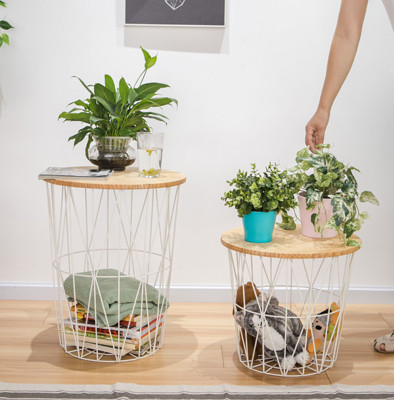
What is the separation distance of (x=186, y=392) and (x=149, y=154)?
738 millimetres

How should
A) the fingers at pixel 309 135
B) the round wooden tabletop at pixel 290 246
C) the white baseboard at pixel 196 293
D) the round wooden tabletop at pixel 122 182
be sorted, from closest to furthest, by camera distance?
1. the round wooden tabletop at pixel 290 246
2. the round wooden tabletop at pixel 122 182
3. the fingers at pixel 309 135
4. the white baseboard at pixel 196 293

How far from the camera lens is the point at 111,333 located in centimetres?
200

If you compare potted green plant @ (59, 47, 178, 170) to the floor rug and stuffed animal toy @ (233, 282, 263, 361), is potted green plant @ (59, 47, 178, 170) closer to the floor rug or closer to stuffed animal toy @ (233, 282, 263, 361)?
stuffed animal toy @ (233, 282, 263, 361)

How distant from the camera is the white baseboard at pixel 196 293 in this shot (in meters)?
2.57

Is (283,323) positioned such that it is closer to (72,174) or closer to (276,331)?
(276,331)

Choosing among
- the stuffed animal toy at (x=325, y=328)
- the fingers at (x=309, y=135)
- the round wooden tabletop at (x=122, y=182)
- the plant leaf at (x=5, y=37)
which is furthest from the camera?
the plant leaf at (x=5, y=37)

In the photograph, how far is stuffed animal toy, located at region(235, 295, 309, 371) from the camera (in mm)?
1860

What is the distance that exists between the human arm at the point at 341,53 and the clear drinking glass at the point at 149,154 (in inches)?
20.0

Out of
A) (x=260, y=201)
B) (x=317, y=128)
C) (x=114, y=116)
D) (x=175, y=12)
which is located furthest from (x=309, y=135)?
(x=175, y=12)

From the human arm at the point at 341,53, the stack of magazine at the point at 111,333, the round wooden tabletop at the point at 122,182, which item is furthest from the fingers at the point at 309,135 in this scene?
the stack of magazine at the point at 111,333

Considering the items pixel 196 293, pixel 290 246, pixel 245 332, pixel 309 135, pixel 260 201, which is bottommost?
pixel 196 293

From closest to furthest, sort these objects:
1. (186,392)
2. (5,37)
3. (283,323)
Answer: (186,392)
(283,323)
(5,37)

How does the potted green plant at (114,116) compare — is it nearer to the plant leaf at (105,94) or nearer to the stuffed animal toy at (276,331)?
the plant leaf at (105,94)

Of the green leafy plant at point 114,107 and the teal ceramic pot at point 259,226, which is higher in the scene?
the green leafy plant at point 114,107
